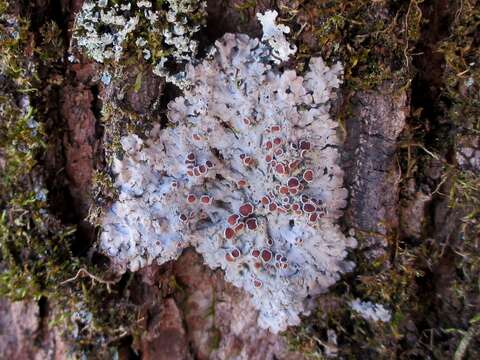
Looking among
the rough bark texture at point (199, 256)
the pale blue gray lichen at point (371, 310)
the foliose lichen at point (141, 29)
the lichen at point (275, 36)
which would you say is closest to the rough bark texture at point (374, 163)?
the rough bark texture at point (199, 256)

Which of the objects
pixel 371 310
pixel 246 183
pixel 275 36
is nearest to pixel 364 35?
pixel 275 36

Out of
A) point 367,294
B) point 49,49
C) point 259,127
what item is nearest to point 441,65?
point 259,127

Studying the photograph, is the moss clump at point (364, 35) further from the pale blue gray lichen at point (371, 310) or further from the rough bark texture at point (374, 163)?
the pale blue gray lichen at point (371, 310)

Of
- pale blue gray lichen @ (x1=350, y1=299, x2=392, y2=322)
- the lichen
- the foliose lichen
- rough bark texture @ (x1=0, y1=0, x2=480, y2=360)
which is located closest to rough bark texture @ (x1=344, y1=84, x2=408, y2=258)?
rough bark texture @ (x1=0, y1=0, x2=480, y2=360)

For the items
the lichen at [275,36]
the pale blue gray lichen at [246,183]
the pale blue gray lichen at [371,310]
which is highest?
the lichen at [275,36]

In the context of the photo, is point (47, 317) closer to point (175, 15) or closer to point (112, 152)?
point (112, 152)

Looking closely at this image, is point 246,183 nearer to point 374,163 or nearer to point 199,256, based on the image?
point 199,256

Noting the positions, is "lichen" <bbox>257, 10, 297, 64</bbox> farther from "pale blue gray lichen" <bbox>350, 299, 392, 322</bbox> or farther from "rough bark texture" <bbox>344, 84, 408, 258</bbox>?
"pale blue gray lichen" <bbox>350, 299, 392, 322</bbox>

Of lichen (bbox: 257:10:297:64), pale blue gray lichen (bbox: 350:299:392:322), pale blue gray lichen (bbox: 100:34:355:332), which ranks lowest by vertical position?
pale blue gray lichen (bbox: 350:299:392:322)
